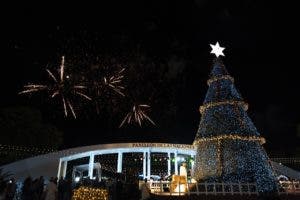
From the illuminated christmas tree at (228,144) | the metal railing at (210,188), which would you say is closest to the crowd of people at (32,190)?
the metal railing at (210,188)

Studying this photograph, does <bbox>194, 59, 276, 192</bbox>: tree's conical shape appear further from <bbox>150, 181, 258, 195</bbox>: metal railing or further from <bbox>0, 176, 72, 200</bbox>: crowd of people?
<bbox>0, 176, 72, 200</bbox>: crowd of people

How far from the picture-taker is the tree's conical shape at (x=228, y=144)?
20.1m

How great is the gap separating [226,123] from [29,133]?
2350 cm

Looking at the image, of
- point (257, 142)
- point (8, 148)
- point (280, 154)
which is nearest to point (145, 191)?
point (257, 142)

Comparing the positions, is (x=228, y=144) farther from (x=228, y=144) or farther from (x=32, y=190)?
(x=32, y=190)

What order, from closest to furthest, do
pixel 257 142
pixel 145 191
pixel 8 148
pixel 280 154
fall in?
pixel 145 191 < pixel 257 142 < pixel 8 148 < pixel 280 154

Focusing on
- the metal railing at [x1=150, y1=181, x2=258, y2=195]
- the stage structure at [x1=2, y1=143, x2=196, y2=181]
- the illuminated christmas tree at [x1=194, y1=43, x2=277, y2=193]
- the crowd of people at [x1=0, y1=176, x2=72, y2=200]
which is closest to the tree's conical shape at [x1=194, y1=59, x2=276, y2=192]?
the illuminated christmas tree at [x1=194, y1=43, x2=277, y2=193]

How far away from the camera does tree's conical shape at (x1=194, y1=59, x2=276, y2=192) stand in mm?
20078

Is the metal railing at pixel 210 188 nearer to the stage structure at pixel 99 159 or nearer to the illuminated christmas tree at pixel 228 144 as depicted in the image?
the illuminated christmas tree at pixel 228 144

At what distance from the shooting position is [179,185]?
17578mm

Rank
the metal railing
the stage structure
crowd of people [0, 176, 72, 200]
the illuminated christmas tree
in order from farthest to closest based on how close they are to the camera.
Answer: the stage structure, the illuminated christmas tree, the metal railing, crowd of people [0, 176, 72, 200]

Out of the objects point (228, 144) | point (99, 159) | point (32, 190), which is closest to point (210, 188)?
point (228, 144)

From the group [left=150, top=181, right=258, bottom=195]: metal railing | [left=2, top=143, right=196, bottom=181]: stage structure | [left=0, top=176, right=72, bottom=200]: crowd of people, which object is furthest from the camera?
[left=2, top=143, right=196, bottom=181]: stage structure

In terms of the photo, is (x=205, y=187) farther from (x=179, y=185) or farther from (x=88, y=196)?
(x=88, y=196)
